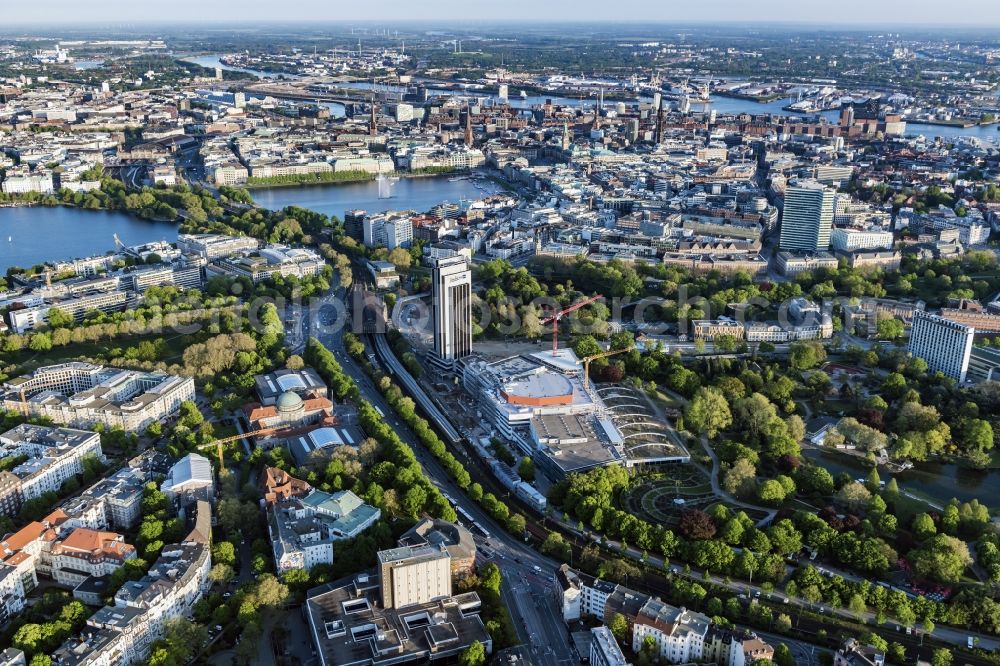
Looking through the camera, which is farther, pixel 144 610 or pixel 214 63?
pixel 214 63

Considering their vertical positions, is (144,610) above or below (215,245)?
below

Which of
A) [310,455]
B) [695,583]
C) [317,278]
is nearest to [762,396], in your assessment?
[695,583]

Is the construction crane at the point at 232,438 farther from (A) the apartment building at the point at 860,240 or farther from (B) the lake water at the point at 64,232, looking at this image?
(A) the apartment building at the point at 860,240

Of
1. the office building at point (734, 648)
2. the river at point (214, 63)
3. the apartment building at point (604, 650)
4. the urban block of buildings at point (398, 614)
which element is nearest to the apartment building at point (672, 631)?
the office building at point (734, 648)

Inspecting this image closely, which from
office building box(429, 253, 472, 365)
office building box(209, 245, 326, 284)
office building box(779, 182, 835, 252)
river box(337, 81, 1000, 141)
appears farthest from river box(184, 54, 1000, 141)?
office building box(429, 253, 472, 365)

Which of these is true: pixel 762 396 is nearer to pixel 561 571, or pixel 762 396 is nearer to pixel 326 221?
pixel 561 571

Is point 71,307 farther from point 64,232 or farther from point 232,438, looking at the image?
point 64,232

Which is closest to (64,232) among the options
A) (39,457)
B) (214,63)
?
(39,457)
